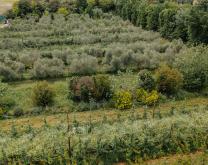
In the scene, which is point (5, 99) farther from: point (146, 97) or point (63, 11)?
point (63, 11)

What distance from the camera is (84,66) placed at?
1960 inches

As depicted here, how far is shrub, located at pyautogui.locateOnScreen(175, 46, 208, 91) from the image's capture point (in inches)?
1774

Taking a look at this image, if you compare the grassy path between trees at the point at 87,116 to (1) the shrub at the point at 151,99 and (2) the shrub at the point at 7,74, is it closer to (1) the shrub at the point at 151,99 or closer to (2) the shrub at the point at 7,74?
(1) the shrub at the point at 151,99

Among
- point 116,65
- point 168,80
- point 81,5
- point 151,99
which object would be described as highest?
point 81,5

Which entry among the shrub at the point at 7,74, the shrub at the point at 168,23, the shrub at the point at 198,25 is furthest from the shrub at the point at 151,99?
the shrub at the point at 168,23

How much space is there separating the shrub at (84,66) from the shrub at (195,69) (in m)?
10.3

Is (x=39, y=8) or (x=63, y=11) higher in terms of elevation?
(x=39, y=8)

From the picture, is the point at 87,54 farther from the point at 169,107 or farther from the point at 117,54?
the point at 169,107

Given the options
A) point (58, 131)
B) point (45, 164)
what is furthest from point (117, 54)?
point (45, 164)

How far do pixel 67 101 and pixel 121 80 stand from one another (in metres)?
6.90

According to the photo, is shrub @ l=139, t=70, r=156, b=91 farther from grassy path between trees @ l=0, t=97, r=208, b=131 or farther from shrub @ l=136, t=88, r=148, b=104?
grassy path between trees @ l=0, t=97, r=208, b=131

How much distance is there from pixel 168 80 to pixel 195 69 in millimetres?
3346

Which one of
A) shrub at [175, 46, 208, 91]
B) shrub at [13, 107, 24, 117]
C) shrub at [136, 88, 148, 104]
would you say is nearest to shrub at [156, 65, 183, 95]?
shrub at [175, 46, 208, 91]

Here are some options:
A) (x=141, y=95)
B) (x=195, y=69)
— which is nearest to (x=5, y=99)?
(x=141, y=95)
